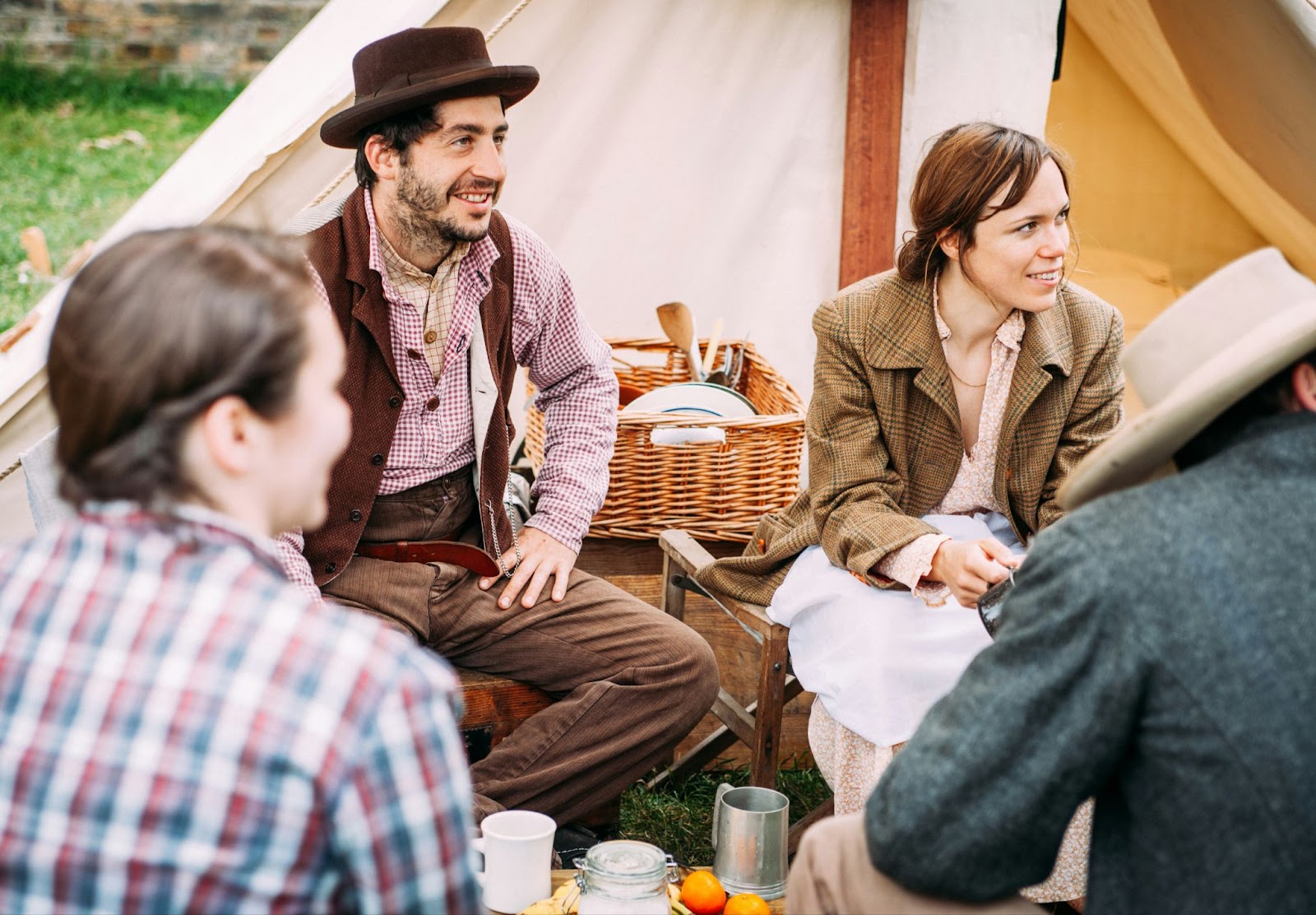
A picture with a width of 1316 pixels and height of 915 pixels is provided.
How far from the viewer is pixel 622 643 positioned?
2.58 meters

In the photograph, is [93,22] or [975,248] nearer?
[975,248]

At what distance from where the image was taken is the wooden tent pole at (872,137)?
3.56 metres

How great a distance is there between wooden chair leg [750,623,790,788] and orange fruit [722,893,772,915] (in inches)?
25.2

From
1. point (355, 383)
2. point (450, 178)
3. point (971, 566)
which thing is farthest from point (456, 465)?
point (971, 566)

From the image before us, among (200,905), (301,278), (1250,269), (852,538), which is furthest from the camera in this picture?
(852,538)

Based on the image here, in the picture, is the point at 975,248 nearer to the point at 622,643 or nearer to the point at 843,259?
the point at 622,643

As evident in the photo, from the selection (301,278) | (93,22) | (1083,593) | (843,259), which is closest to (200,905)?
(301,278)

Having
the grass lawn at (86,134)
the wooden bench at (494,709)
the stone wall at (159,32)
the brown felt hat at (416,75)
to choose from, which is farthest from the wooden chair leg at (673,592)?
the stone wall at (159,32)

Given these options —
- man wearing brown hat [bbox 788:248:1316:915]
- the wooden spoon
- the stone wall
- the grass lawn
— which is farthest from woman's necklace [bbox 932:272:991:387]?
the stone wall

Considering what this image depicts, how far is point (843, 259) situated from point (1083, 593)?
2.71 m

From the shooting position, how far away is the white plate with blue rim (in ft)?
10.5

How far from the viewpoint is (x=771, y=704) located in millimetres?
2529

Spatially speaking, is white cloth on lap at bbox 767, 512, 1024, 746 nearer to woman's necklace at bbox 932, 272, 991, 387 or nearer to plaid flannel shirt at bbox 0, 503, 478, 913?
woman's necklace at bbox 932, 272, 991, 387

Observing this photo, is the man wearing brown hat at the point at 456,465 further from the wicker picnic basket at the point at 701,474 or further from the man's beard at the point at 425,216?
the wicker picnic basket at the point at 701,474
